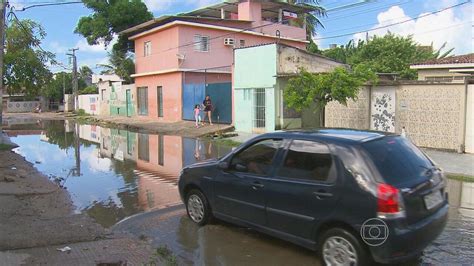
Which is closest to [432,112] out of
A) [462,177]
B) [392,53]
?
[462,177]

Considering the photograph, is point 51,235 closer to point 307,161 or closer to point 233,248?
point 233,248

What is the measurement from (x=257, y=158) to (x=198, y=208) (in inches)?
57.1

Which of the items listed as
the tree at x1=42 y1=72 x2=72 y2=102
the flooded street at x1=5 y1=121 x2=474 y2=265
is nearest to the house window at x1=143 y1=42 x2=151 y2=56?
the flooded street at x1=5 y1=121 x2=474 y2=265

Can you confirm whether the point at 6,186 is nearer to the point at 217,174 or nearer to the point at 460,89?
the point at 217,174

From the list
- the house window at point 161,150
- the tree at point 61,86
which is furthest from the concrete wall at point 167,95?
the tree at point 61,86

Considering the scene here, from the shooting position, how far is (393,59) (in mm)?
37094

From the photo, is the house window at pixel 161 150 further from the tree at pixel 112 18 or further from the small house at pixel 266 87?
the tree at pixel 112 18

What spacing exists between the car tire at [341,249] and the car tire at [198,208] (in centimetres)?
213

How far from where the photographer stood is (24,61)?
18.4 m

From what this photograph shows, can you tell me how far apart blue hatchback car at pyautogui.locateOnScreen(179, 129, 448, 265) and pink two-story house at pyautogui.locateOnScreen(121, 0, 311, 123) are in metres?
19.2

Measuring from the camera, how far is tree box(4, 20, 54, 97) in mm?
18391

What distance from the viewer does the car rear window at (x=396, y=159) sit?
191 inches

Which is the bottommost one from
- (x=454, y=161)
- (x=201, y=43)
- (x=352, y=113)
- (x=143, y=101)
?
(x=454, y=161)

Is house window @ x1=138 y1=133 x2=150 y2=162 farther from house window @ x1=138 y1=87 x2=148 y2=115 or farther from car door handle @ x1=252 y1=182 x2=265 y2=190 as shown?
house window @ x1=138 y1=87 x2=148 y2=115
